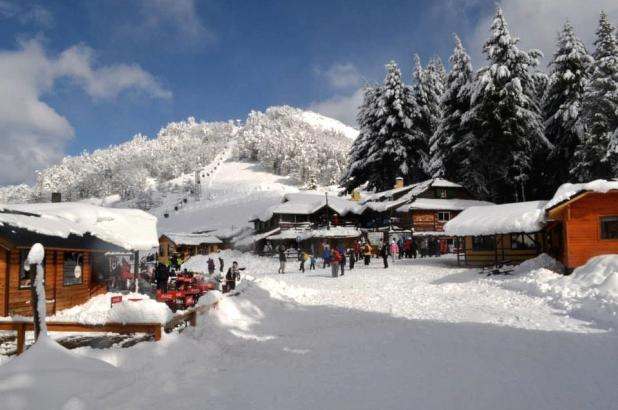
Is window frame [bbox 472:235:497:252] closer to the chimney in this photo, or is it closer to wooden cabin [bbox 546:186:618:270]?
wooden cabin [bbox 546:186:618:270]

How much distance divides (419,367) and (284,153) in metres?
119

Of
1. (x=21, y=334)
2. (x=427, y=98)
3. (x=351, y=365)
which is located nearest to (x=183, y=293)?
(x=21, y=334)

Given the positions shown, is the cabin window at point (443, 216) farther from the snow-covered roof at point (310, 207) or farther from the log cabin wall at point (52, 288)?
the log cabin wall at point (52, 288)

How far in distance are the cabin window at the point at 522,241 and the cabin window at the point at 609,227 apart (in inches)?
255

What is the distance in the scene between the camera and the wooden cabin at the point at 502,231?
22.7m

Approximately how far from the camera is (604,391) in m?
5.54

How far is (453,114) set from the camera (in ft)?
137

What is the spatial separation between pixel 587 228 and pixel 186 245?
148ft

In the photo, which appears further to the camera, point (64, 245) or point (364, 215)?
point (364, 215)

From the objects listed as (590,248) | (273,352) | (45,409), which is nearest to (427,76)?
(590,248)

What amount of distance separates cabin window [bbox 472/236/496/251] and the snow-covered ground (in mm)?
16121

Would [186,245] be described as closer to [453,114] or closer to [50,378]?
[453,114]

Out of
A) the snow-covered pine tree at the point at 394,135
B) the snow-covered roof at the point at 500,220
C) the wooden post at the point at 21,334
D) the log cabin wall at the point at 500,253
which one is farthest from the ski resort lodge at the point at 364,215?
the wooden post at the point at 21,334

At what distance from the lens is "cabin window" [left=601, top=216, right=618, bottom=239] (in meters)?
19.5
